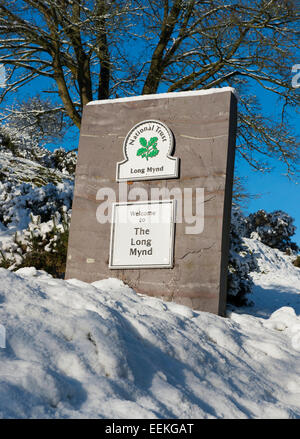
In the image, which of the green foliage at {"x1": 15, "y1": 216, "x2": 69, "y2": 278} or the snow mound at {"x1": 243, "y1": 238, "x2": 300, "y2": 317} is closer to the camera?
the green foliage at {"x1": 15, "y1": 216, "x2": 69, "y2": 278}

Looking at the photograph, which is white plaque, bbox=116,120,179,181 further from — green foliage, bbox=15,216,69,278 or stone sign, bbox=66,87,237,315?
green foliage, bbox=15,216,69,278

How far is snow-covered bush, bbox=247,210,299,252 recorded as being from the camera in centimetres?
2381

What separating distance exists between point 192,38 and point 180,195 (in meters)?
4.42

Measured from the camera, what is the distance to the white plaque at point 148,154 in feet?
19.0

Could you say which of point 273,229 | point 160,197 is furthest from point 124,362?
point 273,229

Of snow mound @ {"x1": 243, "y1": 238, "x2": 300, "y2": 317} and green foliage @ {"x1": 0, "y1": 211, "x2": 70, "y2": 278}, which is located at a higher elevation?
green foliage @ {"x1": 0, "y1": 211, "x2": 70, "y2": 278}

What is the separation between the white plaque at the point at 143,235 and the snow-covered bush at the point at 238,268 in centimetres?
177

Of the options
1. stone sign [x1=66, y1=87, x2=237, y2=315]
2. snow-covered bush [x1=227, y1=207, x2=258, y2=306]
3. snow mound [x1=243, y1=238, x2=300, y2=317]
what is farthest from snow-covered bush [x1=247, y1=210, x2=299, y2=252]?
stone sign [x1=66, y1=87, x2=237, y2=315]

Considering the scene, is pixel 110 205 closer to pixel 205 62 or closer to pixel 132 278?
pixel 132 278

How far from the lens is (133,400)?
2275mm

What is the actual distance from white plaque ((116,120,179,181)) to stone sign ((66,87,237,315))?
0.01 meters

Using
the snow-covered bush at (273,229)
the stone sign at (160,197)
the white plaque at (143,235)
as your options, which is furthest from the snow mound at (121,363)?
the snow-covered bush at (273,229)
